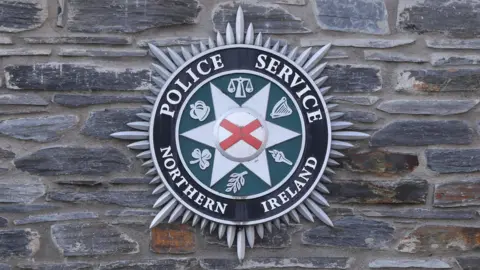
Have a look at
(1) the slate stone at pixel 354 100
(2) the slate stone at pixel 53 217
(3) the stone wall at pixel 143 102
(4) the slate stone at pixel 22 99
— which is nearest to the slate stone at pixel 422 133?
(3) the stone wall at pixel 143 102

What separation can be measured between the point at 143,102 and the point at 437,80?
3.88ft

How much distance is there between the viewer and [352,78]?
3270 millimetres

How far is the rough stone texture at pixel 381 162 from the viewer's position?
3.26 meters

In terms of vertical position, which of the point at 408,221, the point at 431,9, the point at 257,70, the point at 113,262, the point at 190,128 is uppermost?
the point at 431,9

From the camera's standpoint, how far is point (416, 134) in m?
3.29

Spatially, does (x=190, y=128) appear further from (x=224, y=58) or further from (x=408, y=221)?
(x=408, y=221)

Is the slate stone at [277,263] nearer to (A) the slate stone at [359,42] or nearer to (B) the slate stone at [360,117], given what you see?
(B) the slate stone at [360,117]

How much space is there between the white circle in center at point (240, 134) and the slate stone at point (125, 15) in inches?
16.5

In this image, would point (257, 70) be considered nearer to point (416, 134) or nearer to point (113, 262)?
point (416, 134)

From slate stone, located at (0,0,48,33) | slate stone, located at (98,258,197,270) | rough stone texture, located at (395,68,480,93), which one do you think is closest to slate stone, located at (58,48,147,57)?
slate stone, located at (0,0,48,33)

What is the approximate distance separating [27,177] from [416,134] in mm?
1548

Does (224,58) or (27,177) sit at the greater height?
(224,58)

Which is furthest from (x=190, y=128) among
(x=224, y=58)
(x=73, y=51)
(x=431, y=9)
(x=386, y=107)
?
(x=431, y=9)

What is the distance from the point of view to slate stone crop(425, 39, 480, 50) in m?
3.30
